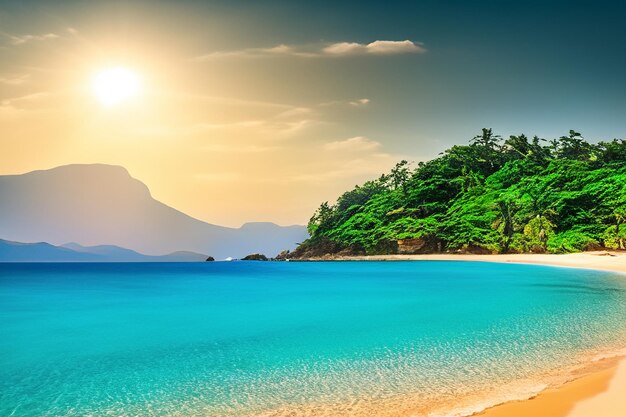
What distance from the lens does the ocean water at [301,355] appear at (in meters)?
8.34

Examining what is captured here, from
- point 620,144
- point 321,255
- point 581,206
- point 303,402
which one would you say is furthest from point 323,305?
point 321,255

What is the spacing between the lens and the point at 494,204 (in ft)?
237

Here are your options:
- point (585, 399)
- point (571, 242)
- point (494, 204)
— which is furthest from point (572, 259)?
point (585, 399)

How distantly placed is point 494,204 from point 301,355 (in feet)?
223

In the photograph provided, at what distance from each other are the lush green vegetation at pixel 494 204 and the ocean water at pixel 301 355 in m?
43.4

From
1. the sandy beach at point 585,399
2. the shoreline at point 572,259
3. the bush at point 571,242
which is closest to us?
the sandy beach at point 585,399

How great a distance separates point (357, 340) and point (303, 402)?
5774 millimetres

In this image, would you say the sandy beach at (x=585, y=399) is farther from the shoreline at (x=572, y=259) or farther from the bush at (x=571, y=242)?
the bush at (x=571, y=242)

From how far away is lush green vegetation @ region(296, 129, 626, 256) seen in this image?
61.5 meters

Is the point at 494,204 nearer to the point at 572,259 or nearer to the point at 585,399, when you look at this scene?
the point at 572,259

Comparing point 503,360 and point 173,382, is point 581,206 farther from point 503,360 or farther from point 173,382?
point 173,382

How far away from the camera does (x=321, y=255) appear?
10838 centimetres

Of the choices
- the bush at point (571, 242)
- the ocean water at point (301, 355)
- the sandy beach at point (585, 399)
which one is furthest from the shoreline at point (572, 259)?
the sandy beach at point (585, 399)

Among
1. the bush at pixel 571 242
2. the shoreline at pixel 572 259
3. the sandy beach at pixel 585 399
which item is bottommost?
the sandy beach at pixel 585 399
